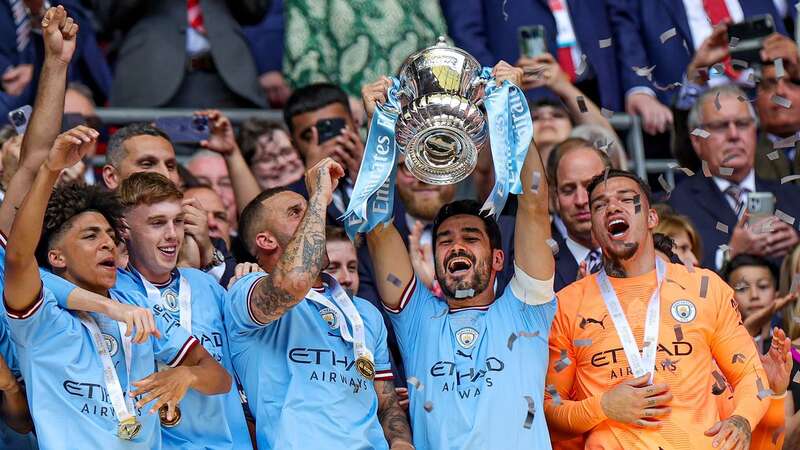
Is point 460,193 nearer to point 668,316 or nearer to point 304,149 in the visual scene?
point 304,149

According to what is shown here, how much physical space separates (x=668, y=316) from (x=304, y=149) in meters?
2.56

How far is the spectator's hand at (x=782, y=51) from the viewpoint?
9172 millimetres

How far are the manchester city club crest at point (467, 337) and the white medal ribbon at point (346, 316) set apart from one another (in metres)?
0.39

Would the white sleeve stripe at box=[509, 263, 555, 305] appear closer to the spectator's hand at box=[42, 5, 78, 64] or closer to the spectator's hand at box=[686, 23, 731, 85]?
the spectator's hand at box=[42, 5, 78, 64]

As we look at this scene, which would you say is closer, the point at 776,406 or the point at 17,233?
the point at 17,233

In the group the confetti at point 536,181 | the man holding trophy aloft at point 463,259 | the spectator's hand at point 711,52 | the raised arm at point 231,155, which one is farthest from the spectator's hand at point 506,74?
the spectator's hand at point 711,52

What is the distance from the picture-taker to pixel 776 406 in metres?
6.80

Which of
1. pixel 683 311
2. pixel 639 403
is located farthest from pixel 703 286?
pixel 639 403

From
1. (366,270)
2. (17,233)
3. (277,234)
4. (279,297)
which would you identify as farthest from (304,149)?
(17,233)

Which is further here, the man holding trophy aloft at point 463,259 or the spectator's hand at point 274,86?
the spectator's hand at point 274,86

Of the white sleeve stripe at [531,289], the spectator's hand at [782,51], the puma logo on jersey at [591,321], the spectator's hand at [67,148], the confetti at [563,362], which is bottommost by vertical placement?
the confetti at [563,362]

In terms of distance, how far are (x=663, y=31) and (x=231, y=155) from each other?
2.97 metres

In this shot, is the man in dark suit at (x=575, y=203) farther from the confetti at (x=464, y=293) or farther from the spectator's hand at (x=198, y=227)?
the spectator's hand at (x=198, y=227)

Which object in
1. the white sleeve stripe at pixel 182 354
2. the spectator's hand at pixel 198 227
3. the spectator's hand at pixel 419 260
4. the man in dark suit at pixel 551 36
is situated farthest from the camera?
the man in dark suit at pixel 551 36
